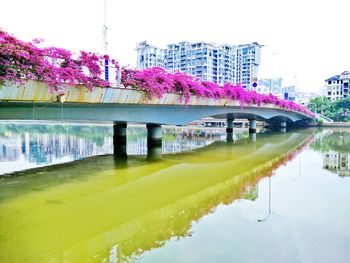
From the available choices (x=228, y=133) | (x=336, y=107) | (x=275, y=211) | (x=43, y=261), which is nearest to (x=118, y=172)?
(x=275, y=211)

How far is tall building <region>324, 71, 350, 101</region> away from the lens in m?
90.2

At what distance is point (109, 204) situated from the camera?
7.91m

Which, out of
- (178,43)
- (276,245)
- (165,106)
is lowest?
(276,245)

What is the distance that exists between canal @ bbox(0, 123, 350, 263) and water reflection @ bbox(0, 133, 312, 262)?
0.02 meters

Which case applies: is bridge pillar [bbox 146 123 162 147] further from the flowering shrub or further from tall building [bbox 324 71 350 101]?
tall building [bbox 324 71 350 101]

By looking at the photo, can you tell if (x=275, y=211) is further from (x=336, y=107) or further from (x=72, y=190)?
(x=336, y=107)

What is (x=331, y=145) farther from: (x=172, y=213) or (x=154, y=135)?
(x=172, y=213)

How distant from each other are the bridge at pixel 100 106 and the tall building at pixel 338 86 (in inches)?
3259

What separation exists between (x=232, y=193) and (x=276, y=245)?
3642 millimetres

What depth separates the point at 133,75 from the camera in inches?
511

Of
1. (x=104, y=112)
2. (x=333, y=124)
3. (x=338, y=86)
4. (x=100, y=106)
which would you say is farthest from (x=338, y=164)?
(x=338, y=86)

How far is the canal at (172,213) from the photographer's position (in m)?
5.21

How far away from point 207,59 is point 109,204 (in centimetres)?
9396

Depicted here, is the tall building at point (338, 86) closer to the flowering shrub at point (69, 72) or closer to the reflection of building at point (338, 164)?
the reflection of building at point (338, 164)
